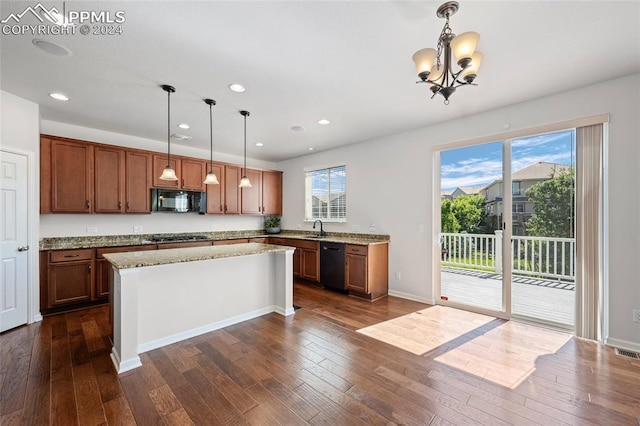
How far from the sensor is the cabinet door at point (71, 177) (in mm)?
3826

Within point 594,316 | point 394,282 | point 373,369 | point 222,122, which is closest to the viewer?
point 373,369

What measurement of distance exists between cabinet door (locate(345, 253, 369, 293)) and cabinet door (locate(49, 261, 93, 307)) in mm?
3776

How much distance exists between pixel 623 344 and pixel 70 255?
649 cm

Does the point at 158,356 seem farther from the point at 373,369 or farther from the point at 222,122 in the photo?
the point at 222,122

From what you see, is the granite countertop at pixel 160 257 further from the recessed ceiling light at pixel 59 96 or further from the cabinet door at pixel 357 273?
the recessed ceiling light at pixel 59 96

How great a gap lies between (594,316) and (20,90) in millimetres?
6579

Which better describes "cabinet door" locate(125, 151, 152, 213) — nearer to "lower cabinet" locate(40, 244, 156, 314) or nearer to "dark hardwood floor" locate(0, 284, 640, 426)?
"lower cabinet" locate(40, 244, 156, 314)

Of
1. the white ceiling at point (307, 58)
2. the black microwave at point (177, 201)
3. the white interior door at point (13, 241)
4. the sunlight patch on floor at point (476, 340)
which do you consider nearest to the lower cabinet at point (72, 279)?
the white interior door at point (13, 241)

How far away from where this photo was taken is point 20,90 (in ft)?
9.78

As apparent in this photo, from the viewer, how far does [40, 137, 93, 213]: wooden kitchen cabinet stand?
375 cm

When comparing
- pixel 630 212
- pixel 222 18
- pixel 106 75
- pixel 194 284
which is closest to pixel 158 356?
pixel 194 284

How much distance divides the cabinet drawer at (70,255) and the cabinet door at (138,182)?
859 mm

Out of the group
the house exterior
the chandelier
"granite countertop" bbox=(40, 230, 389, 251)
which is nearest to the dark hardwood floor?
"granite countertop" bbox=(40, 230, 389, 251)

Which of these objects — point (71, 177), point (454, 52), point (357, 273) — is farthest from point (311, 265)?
point (454, 52)
